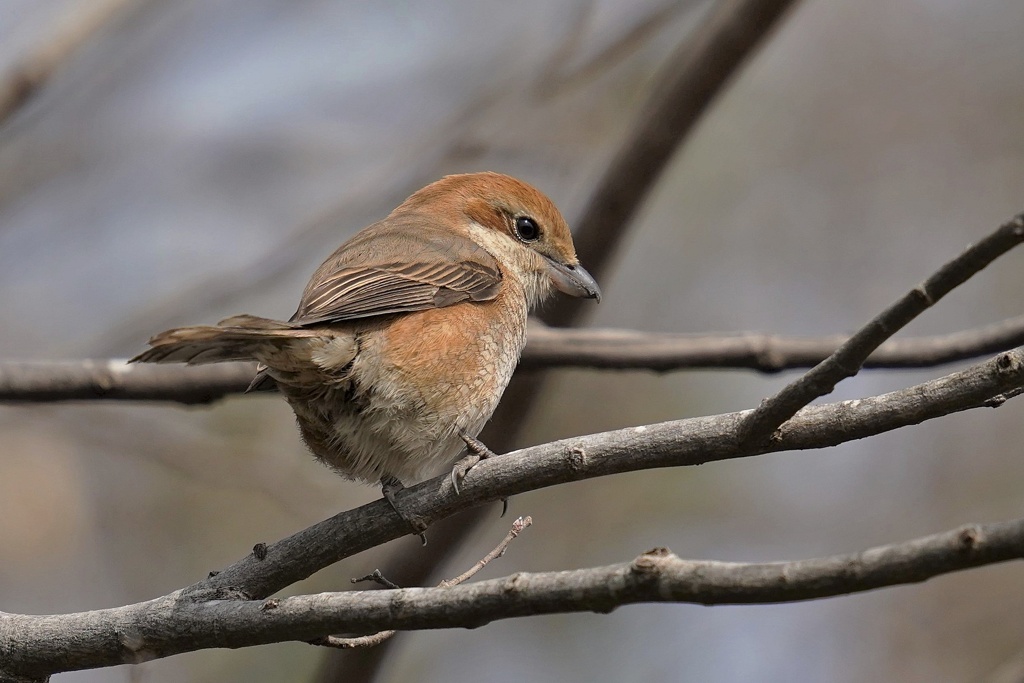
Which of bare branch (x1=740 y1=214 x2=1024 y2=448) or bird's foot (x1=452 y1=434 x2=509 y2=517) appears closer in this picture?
bare branch (x1=740 y1=214 x2=1024 y2=448)

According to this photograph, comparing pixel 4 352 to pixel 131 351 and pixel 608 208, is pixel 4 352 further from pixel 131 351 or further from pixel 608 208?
pixel 608 208

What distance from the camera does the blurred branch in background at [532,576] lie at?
158cm

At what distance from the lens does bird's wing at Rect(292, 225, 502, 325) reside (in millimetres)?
3221

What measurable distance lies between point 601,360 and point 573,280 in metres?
0.39

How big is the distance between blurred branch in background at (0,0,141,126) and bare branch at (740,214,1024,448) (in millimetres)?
3248

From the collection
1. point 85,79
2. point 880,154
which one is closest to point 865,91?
point 880,154

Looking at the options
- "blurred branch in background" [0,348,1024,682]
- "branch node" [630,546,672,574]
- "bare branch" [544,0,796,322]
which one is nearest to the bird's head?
"bare branch" [544,0,796,322]

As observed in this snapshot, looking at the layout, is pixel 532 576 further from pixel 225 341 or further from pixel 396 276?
pixel 396 276

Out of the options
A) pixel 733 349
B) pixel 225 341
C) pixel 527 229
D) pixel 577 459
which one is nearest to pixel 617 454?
pixel 577 459

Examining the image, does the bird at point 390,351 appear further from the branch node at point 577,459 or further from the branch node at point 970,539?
the branch node at point 970,539

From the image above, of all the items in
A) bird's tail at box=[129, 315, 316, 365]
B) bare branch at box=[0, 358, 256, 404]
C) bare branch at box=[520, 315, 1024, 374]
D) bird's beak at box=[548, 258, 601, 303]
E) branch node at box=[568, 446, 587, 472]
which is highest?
bird's beak at box=[548, 258, 601, 303]

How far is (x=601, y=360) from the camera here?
13.8ft

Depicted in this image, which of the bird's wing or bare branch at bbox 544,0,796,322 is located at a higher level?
bare branch at bbox 544,0,796,322

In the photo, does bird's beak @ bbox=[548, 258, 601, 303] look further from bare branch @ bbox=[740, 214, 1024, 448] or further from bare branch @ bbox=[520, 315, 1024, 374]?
bare branch @ bbox=[740, 214, 1024, 448]
